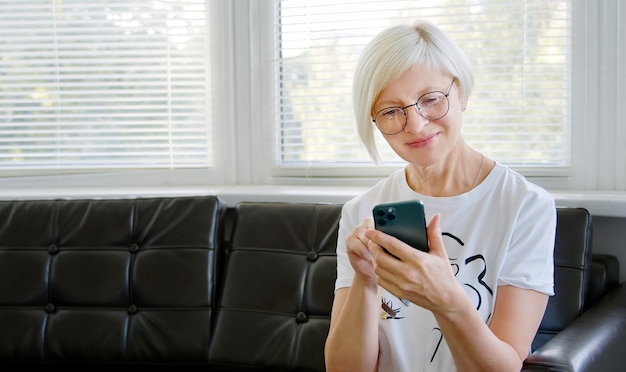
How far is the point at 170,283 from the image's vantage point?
2.29m

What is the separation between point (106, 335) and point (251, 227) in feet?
1.75

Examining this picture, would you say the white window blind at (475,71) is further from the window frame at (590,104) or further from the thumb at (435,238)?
the thumb at (435,238)

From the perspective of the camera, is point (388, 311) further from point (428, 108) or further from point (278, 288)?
point (278, 288)

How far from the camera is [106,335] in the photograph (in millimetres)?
2281

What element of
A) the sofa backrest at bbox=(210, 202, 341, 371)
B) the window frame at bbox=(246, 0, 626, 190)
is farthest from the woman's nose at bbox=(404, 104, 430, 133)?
the window frame at bbox=(246, 0, 626, 190)

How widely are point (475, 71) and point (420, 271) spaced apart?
1342mm

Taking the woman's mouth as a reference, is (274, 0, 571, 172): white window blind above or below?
above

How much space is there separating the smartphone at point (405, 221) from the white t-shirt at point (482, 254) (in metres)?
0.29

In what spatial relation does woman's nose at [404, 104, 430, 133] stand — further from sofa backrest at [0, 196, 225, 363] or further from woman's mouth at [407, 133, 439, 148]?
sofa backrest at [0, 196, 225, 363]

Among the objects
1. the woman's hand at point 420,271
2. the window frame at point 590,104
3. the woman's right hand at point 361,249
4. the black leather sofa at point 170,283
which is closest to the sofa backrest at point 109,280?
the black leather sofa at point 170,283

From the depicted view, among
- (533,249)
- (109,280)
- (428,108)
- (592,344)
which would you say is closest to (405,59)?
(428,108)

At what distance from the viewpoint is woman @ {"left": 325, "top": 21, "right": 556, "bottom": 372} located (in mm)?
1548

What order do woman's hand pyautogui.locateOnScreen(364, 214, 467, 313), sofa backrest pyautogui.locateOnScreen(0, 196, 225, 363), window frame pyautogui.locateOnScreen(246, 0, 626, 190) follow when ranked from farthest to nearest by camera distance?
window frame pyautogui.locateOnScreen(246, 0, 626, 190) → sofa backrest pyautogui.locateOnScreen(0, 196, 225, 363) → woman's hand pyautogui.locateOnScreen(364, 214, 467, 313)

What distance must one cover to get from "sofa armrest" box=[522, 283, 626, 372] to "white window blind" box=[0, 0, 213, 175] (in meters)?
1.55
